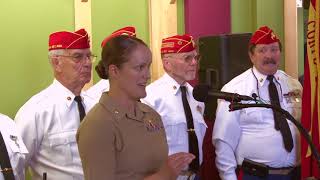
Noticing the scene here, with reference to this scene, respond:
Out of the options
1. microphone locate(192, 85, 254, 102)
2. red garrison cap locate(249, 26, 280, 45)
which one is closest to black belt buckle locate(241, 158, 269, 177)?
red garrison cap locate(249, 26, 280, 45)

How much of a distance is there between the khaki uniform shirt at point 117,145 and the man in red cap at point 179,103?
1226 mm

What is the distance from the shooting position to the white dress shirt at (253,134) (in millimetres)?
2975

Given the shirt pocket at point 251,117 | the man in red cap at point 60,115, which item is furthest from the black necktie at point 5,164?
the shirt pocket at point 251,117

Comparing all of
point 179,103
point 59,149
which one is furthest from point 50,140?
point 179,103

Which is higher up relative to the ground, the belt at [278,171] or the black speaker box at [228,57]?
the black speaker box at [228,57]

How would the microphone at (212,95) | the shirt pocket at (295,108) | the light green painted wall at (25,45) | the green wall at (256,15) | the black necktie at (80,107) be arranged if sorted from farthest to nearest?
the green wall at (256,15), the light green painted wall at (25,45), the shirt pocket at (295,108), the black necktie at (80,107), the microphone at (212,95)

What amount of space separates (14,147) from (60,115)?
0.48m

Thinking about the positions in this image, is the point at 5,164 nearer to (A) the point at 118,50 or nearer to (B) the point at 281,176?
(A) the point at 118,50

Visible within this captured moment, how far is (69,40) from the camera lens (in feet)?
9.16

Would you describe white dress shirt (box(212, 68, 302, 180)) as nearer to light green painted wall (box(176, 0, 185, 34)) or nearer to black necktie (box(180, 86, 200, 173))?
black necktie (box(180, 86, 200, 173))

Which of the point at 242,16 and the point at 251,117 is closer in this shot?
the point at 251,117

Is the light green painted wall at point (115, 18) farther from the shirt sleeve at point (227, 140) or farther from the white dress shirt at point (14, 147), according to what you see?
the white dress shirt at point (14, 147)

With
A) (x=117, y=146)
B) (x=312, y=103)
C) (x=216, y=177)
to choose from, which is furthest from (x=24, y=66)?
(x=117, y=146)

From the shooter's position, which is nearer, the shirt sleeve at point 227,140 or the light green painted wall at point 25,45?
the shirt sleeve at point 227,140
